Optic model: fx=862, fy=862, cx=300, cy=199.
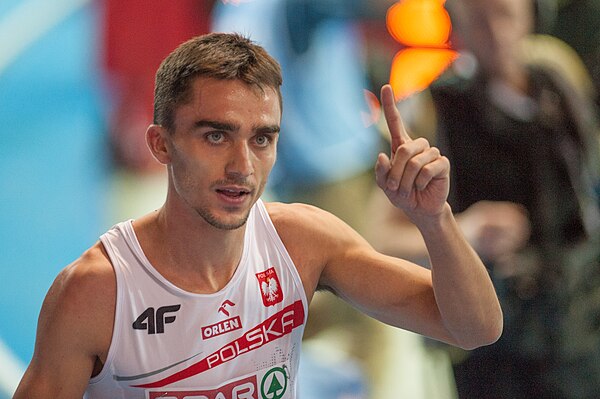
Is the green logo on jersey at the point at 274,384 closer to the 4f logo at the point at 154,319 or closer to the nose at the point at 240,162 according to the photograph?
the 4f logo at the point at 154,319

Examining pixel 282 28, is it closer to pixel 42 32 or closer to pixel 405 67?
→ pixel 405 67

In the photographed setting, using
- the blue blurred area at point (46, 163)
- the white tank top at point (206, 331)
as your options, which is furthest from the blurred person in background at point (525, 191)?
the white tank top at point (206, 331)

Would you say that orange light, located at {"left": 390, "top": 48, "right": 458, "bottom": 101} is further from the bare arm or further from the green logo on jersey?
the bare arm

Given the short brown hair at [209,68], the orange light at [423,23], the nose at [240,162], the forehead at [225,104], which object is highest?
the orange light at [423,23]

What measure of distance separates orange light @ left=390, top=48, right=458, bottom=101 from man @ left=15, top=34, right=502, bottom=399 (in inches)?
59.5

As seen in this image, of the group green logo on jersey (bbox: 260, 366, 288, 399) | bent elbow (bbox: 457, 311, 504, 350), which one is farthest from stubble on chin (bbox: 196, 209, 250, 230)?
bent elbow (bbox: 457, 311, 504, 350)

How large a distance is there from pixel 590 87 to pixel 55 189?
7.19 feet

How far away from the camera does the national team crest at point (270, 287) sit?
1.97m

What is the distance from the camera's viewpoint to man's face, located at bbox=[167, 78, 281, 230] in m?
1.77

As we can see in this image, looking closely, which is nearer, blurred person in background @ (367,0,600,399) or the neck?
the neck

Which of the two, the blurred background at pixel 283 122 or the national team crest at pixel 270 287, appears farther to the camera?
the blurred background at pixel 283 122

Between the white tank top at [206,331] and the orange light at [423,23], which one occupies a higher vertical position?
the orange light at [423,23]

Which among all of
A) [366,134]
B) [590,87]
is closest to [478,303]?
[366,134]

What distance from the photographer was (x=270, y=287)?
1.98 meters
